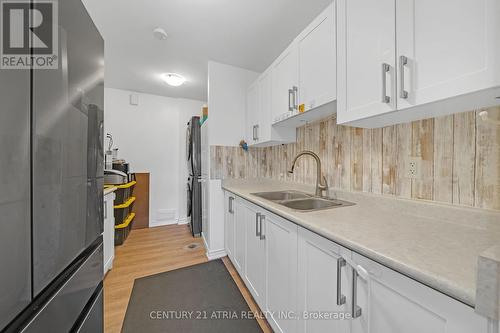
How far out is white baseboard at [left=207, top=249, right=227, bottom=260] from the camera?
7.75 feet

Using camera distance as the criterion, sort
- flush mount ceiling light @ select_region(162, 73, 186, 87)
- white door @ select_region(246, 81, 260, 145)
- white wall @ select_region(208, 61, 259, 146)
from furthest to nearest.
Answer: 1. flush mount ceiling light @ select_region(162, 73, 186, 87)
2. white wall @ select_region(208, 61, 259, 146)
3. white door @ select_region(246, 81, 260, 145)

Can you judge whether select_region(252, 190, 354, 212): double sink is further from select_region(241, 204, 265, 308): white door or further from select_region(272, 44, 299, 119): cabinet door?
select_region(272, 44, 299, 119): cabinet door

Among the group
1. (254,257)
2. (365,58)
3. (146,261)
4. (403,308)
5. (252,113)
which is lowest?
(146,261)

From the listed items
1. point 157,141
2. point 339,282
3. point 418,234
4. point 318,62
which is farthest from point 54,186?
point 157,141

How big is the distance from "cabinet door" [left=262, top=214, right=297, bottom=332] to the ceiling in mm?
1719

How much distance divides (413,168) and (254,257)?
1231mm

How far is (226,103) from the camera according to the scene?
8.32 feet

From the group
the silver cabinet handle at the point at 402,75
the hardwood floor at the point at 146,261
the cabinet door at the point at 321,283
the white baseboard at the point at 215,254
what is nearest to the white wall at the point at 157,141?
the hardwood floor at the point at 146,261

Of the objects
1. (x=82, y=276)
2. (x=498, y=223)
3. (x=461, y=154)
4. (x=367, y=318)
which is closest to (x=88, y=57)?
(x=82, y=276)

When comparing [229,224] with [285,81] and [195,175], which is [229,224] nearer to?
[195,175]

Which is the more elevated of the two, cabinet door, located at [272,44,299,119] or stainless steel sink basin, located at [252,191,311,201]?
cabinet door, located at [272,44,299,119]

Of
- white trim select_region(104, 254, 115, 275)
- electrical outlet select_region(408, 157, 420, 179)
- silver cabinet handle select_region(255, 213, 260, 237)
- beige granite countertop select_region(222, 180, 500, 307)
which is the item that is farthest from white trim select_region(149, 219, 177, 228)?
electrical outlet select_region(408, 157, 420, 179)

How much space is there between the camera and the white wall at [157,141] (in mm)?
3445

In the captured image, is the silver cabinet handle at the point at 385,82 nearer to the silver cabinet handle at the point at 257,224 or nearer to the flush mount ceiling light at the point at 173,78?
the silver cabinet handle at the point at 257,224
